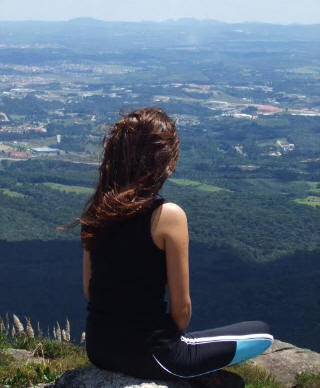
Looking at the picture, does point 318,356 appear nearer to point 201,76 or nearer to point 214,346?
point 214,346

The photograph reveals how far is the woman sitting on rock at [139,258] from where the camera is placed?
142 inches

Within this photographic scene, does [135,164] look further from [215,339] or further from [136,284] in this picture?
[215,339]

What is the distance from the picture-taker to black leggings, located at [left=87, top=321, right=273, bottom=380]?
373cm

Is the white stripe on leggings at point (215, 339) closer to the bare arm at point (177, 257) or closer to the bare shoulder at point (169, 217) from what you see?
the bare arm at point (177, 257)

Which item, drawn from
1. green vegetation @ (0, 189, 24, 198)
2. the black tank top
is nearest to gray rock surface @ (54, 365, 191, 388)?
the black tank top

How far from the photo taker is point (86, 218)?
12.3ft

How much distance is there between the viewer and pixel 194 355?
3846 millimetres

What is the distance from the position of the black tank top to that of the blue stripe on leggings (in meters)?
0.48

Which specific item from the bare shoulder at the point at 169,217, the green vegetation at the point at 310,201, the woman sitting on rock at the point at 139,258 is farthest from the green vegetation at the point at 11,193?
the bare shoulder at the point at 169,217

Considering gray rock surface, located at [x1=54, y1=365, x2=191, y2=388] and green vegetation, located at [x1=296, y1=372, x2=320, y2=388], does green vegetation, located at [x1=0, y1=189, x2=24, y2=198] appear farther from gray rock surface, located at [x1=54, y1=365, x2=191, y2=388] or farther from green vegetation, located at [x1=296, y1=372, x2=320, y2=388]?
gray rock surface, located at [x1=54, y1=365, x2=191, y2=388]

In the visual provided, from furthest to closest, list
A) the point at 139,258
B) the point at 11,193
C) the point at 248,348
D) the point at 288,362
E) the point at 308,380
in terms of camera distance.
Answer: the point at 11,193
the point at 288,362
the point at 308,380
the point at 248,348
the point at 139,258

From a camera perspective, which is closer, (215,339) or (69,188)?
(215,339)

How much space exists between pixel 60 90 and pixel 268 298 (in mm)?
130279

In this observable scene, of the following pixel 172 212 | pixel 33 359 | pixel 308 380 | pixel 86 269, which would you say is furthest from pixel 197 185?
pixel 172 212
